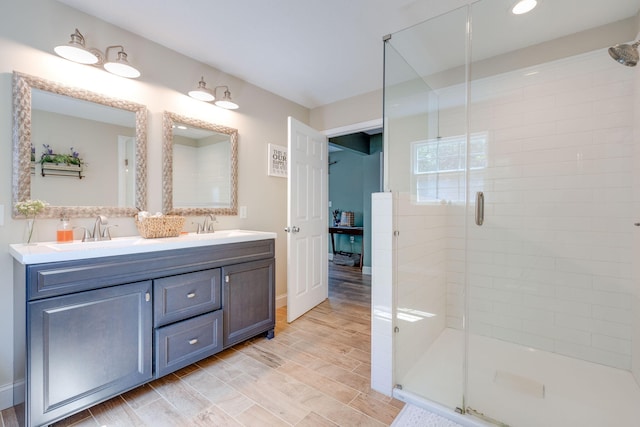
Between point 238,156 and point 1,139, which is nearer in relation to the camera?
point 1,139

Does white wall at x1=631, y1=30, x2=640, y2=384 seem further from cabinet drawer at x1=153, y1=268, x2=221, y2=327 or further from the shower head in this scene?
cabinet drawer at x1=153, y1=268, x2=221, y2=327

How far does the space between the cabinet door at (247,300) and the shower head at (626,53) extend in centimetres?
274

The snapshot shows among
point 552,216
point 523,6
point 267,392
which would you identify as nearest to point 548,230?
point 552,216

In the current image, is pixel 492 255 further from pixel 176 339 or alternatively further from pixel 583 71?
pixel 176 339

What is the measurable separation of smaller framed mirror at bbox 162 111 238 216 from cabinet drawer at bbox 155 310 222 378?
936mm

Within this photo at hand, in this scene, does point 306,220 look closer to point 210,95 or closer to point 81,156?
point 210,95

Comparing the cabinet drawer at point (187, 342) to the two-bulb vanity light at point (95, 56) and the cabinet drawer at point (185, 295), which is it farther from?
the two-bulb vanity light at point (95, 56)

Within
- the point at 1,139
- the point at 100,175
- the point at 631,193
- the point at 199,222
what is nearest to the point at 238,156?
the point at 199,222

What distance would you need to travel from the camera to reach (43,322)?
4.40 feet

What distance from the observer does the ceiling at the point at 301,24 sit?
71.9 inches

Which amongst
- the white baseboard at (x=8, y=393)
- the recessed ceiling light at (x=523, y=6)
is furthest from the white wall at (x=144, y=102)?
the recessed ceiling light at (x=523, y=6)

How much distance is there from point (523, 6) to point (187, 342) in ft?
10.4

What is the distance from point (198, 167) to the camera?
2.51 meters

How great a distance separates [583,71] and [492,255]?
152 centimetres
